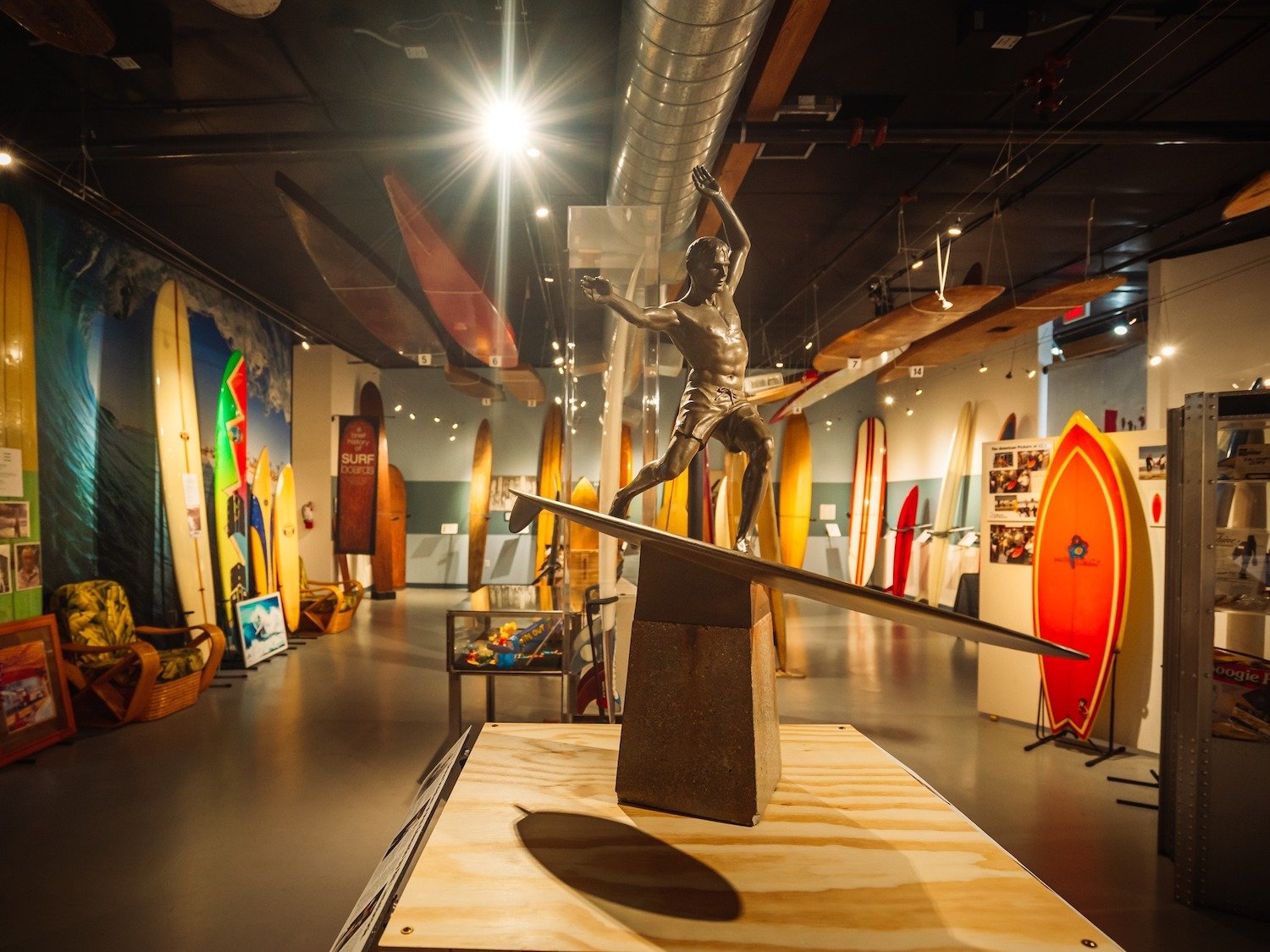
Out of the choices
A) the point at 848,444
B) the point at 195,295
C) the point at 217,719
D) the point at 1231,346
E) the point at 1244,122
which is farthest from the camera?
the point at 848,444

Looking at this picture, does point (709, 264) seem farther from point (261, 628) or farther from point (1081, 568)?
point (261, 628)

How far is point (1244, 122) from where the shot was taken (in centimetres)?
391

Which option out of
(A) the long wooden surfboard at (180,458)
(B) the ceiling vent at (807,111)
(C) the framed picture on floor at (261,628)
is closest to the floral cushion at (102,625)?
(A) the long wooden surfboard at (180,458)

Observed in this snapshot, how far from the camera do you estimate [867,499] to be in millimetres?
10930

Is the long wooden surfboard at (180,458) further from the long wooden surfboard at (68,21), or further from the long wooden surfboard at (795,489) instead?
the long wooden surfboard at (795,489)

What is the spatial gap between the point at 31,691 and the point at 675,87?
4.78 m

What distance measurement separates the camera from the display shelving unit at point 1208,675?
8.00 feet

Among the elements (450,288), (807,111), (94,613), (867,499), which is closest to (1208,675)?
(807,111)

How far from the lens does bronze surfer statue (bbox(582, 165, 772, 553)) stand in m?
1.79

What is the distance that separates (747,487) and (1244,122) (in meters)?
4.38

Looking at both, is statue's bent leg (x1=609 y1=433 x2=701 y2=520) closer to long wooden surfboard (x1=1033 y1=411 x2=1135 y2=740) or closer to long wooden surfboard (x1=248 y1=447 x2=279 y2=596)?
long wooden surfboard (x1=1033 y1=411 x2=1135 y2=740)

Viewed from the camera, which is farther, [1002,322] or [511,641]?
[1002,322]

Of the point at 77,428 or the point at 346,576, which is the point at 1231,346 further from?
the point at 346,576

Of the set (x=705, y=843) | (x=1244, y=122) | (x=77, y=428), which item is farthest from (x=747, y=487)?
(x=77, y=428)
